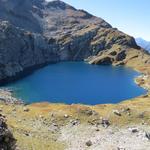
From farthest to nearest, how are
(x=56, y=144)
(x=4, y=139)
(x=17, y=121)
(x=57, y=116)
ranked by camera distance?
(x=57, y=116), (x=17, y=121), (x=56, y=144), (x=4, y=139)

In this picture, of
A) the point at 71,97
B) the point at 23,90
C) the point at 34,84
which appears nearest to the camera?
the point at 71,97

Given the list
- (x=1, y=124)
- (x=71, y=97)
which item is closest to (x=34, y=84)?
(x=71, y=97)

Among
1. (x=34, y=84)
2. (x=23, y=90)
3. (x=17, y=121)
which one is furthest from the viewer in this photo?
(x=34, y=84)

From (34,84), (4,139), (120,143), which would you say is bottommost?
(34,84)

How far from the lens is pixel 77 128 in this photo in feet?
255

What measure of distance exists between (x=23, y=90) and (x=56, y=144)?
10944cm

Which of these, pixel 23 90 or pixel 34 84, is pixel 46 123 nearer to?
pixel 23 90

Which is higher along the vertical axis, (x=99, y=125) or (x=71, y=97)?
(x=99, y=125)

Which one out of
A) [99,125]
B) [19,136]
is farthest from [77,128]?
[19,136]

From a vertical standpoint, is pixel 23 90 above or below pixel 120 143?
below

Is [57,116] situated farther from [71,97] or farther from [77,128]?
[71,97]

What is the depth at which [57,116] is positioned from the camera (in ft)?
275

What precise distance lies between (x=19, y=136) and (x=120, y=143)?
1854cm

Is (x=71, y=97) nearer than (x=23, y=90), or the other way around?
(x=71, y=97)
